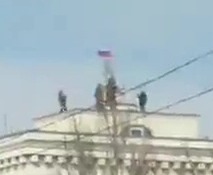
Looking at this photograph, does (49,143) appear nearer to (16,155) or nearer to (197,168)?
(16,155)

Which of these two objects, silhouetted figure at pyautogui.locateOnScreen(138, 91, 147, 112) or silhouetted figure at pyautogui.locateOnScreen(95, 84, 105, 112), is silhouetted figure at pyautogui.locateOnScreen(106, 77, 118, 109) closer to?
silhouetted figure at pyautogui.locateOnScreen(95, 84, 105, 112)

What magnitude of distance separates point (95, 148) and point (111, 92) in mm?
9543

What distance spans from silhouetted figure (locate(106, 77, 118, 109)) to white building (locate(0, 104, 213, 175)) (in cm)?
598

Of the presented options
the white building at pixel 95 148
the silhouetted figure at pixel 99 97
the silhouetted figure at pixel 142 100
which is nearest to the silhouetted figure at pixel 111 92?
the silhouetted figure at pixel 99 97

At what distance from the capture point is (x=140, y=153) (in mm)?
40469

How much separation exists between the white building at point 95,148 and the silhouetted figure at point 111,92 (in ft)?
19.6

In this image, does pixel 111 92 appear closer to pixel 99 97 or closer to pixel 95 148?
pixel 99 97

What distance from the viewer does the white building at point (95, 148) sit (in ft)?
155

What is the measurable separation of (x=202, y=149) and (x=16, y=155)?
5502mm

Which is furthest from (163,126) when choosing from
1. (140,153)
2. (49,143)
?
(140,153)

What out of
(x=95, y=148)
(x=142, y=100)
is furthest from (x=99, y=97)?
(x=142, y=100)

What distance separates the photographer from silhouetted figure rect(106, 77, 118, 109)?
1427 inches

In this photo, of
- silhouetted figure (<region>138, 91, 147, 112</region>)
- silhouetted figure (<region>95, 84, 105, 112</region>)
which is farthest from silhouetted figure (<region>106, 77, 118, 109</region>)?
silhouetted figure (<region>138, 91, 147, 112</region>)

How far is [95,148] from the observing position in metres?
47.6
